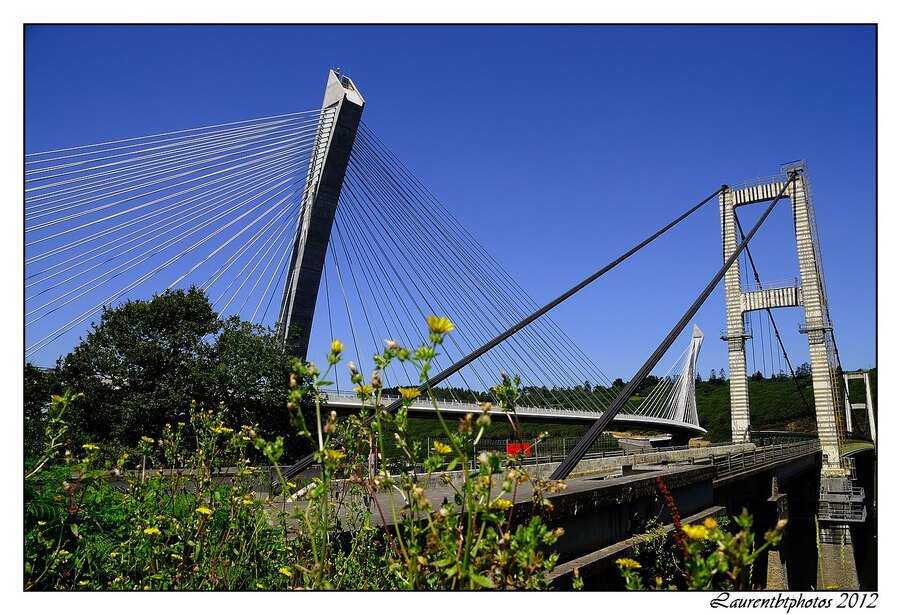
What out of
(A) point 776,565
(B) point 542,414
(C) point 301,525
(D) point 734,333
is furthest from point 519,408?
(C) point 301,525

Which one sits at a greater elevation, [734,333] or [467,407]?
[734,333]

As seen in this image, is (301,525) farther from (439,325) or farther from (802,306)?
(802,306)

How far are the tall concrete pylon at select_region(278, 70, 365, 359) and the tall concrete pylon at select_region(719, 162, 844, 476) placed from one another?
12.8m

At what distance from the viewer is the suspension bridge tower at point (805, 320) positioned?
1745 centimetres

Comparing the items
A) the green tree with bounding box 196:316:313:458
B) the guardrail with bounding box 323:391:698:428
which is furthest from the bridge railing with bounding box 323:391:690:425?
the green tree with bounding box 196:316:313:458

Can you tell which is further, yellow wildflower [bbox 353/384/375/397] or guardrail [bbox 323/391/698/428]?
guardrail [bbox 323/391/698/428]

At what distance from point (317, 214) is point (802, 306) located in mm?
15439

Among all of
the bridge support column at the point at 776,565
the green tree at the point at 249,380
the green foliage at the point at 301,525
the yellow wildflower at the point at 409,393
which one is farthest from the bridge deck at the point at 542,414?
the yellow wildflower at the point at 409,393

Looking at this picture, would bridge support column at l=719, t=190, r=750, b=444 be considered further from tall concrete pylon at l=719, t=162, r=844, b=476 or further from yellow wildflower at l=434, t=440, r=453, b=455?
yellow wildflower at l=434, t=440, r=453, b=455

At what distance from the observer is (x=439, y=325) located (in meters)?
1.37

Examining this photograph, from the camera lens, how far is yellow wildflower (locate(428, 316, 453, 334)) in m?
1.36

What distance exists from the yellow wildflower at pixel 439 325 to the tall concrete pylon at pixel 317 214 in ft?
38.3
